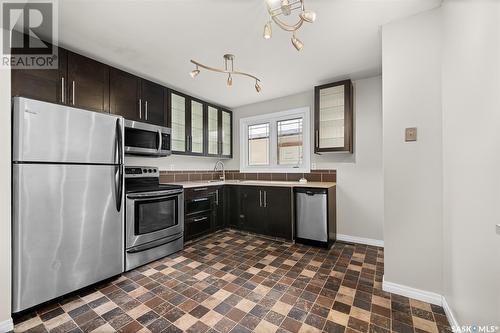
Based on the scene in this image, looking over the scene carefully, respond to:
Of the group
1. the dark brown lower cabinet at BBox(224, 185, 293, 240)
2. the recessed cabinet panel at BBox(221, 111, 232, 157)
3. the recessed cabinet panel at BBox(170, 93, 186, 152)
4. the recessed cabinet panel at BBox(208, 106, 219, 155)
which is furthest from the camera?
the recessed cabinet panel at BBox(221, 111, 232, 157)

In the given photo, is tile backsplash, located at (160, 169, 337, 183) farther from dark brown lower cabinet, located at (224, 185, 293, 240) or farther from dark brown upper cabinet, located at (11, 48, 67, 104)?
dark brown upper cabinet, located at (11, 48, 67, 104)

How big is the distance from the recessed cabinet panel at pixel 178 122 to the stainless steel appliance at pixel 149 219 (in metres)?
0.59

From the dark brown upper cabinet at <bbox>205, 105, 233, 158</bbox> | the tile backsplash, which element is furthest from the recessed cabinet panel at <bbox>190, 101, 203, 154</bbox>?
the tile backsplash

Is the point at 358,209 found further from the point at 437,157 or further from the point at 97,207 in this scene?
the point at 97,207

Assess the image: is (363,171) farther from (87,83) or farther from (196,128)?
(87,83)

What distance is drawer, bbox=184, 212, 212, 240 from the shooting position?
3.22 meters

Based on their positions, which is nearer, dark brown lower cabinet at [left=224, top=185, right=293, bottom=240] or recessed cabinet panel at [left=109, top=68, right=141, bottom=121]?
recessed cabinet panel at [left=109, top=68, right=141, bottom=121]

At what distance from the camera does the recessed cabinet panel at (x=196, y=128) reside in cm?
380

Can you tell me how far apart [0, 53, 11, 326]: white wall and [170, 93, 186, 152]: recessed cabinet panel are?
1.96 m

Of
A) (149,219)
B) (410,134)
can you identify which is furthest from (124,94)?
(410,134)

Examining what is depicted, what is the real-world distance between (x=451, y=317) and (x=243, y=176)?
138 inches

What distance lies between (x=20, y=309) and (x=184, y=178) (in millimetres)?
2581

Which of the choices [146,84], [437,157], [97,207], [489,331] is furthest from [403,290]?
[146,84]

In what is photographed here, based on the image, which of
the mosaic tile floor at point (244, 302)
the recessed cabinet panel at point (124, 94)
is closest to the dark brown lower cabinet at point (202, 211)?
the mosaic tile floor at point (244, 302)
